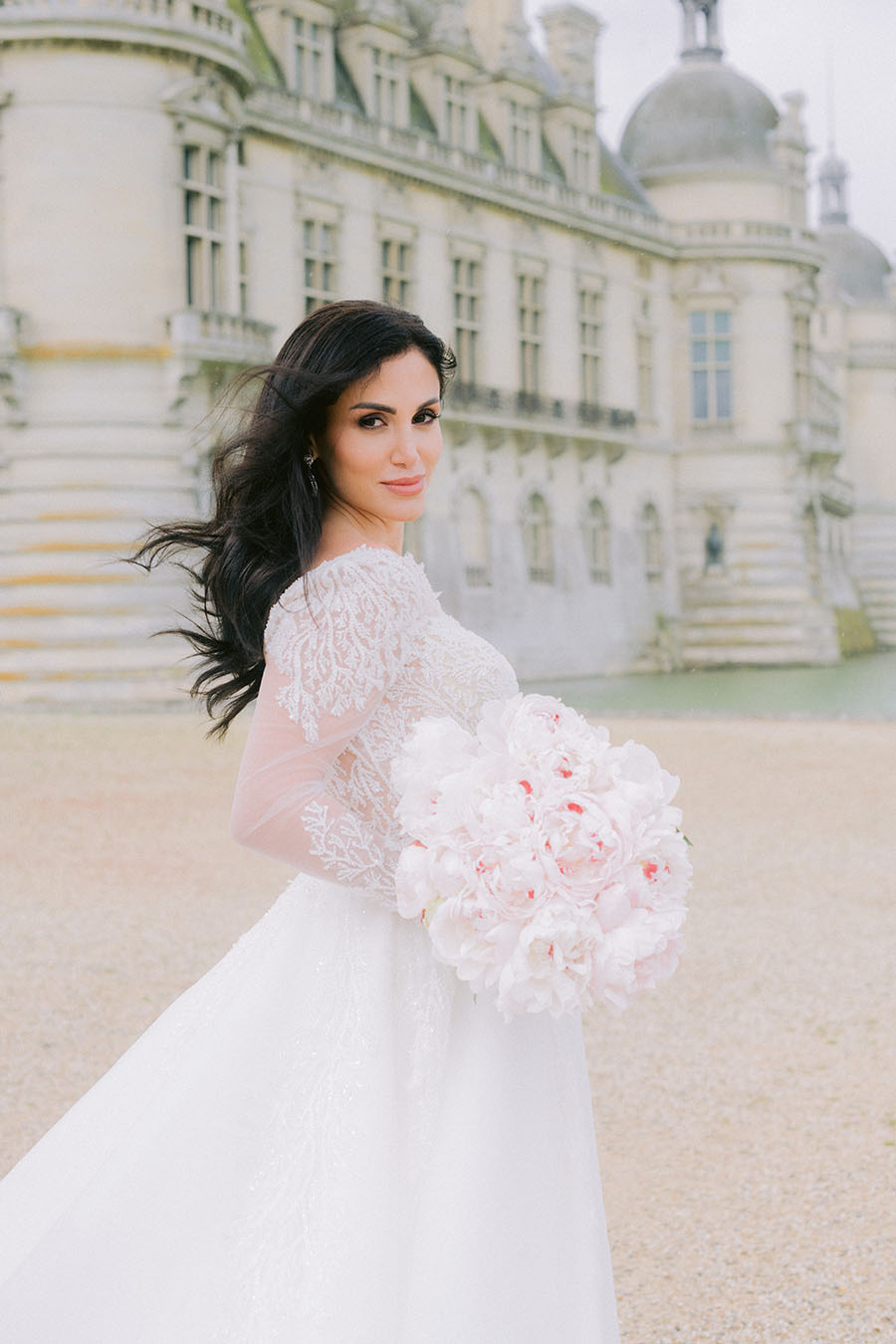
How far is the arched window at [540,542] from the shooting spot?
26.6 meters

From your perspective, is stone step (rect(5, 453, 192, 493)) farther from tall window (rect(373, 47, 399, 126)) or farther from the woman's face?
the woman's face

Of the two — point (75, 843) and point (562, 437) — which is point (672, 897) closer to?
point (75, 843)

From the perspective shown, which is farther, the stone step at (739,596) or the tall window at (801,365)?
the tall window at (801,365)

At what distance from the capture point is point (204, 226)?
18.8 metres

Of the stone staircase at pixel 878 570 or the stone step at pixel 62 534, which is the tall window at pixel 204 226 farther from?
the stone staircase at pixel 878 570

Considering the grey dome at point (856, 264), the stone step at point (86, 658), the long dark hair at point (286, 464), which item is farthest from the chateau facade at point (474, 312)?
the long dark hair at point (286, 464)

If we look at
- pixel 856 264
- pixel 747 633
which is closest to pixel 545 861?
pixel 747 633

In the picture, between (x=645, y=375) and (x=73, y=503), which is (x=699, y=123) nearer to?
(x=645, y=375)

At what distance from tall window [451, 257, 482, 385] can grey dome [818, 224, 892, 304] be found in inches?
818

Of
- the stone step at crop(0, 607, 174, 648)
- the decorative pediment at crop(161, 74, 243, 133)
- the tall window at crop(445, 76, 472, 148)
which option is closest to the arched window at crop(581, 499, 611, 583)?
the tall window at crop(445, 76, 472, 148)

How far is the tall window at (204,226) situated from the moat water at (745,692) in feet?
20.6

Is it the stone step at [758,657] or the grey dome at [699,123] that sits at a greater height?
the grey dome at [699,123]

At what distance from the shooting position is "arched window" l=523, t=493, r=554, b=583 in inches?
1048

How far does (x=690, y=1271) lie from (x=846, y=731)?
1229 cm
